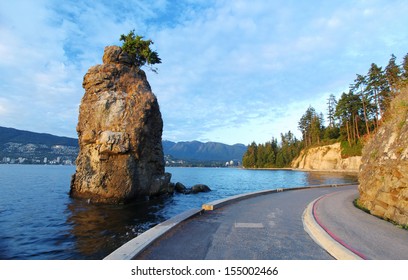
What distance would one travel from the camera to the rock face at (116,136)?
79.8 ft

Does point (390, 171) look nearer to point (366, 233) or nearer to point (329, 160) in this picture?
point (366, 233)

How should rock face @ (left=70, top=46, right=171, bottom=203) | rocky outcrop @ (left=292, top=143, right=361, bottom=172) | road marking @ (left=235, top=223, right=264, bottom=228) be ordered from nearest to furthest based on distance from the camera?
1. road marking @ (left=235, top=223, right=264, bottom=228)
2. rock face @ (left=70, top=46, right=171, bottom=203)
3. rocky outcrop @ (left=292, top=143, right=361, bottom=172)

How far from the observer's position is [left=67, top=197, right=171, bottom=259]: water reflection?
10.9 meters

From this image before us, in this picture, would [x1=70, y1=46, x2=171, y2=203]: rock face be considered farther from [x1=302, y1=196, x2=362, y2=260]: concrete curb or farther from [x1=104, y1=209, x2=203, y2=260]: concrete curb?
[x1=302, y1=196, x2=362, y2=260]: concrete curb

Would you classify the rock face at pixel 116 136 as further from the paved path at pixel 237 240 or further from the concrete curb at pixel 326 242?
the concrete curb at pixel 326 242

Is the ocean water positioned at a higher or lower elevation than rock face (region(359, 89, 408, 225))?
lower

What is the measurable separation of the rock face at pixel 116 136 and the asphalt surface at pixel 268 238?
15.8 m

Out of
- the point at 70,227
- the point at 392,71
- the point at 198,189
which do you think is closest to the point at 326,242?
the point at 70,227

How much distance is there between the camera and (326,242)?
22.9ft

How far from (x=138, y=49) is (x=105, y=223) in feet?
79.0

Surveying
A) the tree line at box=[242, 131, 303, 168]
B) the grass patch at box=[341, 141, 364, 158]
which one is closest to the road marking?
the grass patch at box=[341, 141, 364, 158]

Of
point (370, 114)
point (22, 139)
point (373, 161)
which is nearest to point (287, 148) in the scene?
point (370, 114)

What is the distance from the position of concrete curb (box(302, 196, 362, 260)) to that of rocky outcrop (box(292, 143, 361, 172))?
7337 centimetres

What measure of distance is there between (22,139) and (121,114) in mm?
222094
